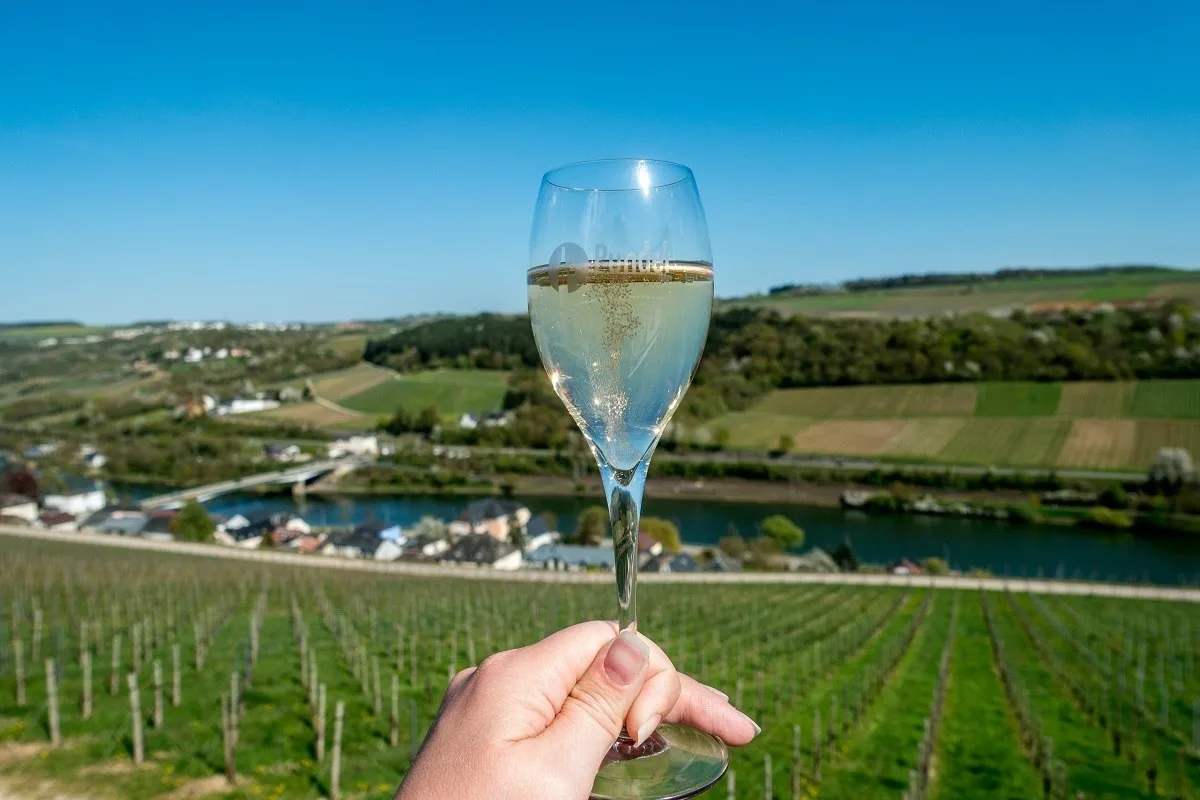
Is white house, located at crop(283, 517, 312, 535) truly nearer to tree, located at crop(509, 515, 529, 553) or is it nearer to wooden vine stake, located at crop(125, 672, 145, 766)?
tree, located at crop(509, 515, 529, 553)

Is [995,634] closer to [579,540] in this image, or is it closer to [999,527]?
[579,540]

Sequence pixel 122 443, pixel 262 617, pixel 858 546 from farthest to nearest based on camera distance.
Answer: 1. pixel 122 443
2. pixel 858 546
3. pixel 262 617

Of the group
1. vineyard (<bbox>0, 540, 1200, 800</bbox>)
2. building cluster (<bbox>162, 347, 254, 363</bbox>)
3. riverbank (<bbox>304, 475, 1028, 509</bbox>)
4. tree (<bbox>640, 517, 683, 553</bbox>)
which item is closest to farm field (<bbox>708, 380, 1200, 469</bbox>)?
riverbank (<bbox>304, 475, 1028, 509</bbox>)

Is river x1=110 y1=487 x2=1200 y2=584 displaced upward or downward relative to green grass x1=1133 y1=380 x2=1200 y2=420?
downward

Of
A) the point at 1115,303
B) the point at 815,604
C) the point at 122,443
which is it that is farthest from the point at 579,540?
the point at 1115,303

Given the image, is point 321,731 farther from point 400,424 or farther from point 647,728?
point 400,424

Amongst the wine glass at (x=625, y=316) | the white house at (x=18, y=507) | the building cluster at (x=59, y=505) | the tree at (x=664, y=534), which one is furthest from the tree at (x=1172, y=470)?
the white house at (x=18, y=507)

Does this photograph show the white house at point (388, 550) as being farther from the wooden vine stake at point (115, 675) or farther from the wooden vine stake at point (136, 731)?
the wooden vine stake at point (136, 731)
